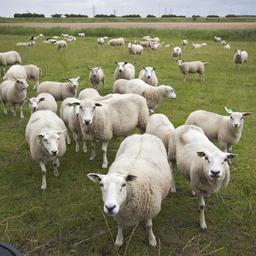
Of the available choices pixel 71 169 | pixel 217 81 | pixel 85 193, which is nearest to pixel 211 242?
pixel 85 193

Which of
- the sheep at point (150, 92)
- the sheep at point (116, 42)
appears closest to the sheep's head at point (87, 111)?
the sheep at point (150, 92)

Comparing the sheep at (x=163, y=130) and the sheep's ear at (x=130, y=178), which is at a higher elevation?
the sheep's ear at (x=130, y=178)

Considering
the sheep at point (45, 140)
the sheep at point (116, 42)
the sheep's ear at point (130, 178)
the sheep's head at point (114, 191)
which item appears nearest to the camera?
the sheep's head at point (114, 191)

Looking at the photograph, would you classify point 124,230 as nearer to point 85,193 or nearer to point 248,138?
point 85,193

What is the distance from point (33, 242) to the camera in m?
5.35

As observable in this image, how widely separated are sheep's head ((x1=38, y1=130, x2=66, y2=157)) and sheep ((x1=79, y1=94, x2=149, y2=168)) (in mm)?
787

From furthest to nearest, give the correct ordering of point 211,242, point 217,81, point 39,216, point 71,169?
point 217,81
point 71,169
point 39,216
point 211,242

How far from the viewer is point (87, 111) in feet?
23.7

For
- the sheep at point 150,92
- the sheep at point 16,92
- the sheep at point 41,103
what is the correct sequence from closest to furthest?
the sheep at point 41,103
the sheep at point 150,92
the sheep at point 16,92

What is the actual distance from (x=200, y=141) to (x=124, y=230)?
2.06 metres

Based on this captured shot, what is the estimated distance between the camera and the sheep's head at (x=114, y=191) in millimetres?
4070

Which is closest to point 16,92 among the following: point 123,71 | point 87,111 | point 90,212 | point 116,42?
point 123,71

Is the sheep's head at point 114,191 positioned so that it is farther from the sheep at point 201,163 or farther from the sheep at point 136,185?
the sheep at point 201,163

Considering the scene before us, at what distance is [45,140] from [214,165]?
3.29 meters
